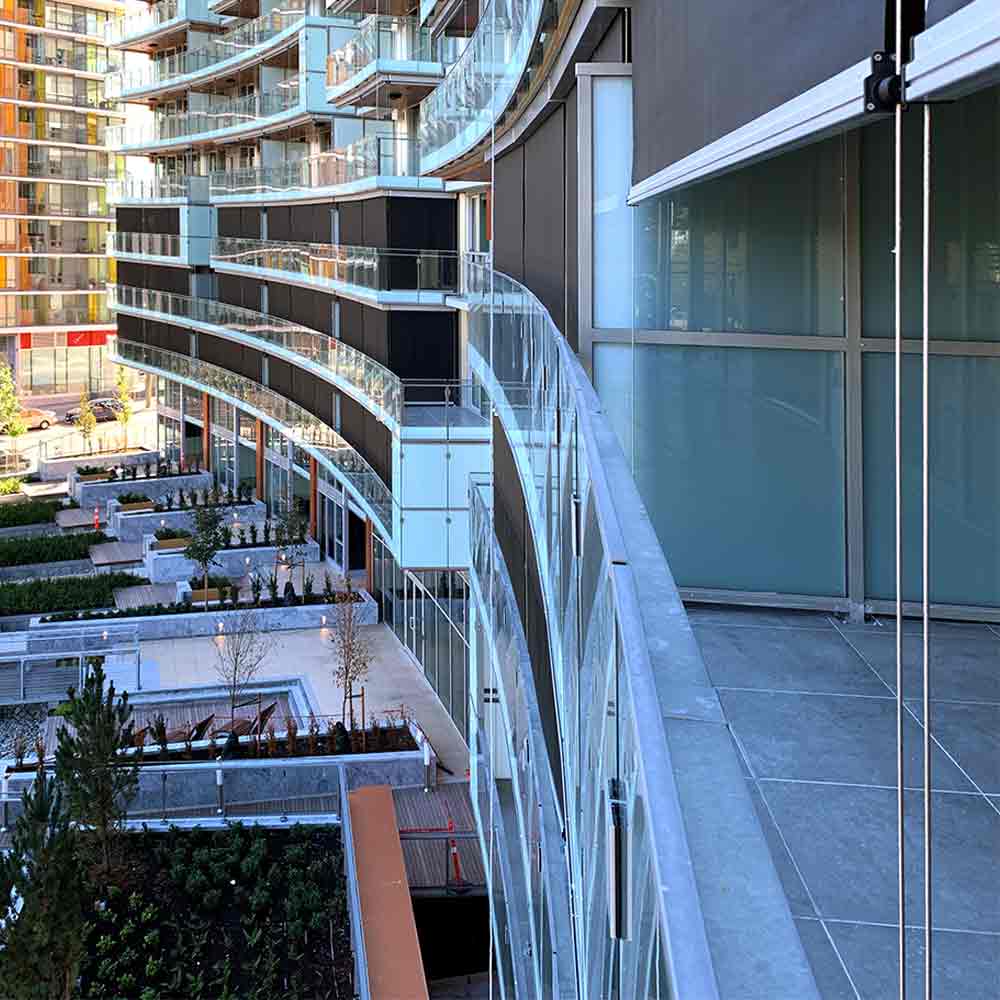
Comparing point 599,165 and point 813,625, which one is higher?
point 599,165

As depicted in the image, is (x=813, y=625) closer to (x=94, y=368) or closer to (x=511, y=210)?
(x=511, y=210)

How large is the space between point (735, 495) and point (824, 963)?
14.3ft

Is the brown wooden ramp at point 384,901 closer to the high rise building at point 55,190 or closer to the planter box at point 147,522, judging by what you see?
the planter box at point 147,522

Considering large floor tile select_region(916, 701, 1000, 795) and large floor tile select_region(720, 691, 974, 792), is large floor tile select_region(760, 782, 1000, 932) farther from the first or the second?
large floor tile select_region(916, 701, 1000, 795)

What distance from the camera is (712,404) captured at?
25.4 feet

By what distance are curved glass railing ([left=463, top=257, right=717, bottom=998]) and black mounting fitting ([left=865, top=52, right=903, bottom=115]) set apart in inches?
42.3

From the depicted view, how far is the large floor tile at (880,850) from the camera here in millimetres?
3865

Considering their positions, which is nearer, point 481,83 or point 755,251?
point 755,251

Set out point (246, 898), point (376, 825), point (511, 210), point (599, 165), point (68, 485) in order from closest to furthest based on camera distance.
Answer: point (599, 165)
point (511, 210)
point (246, 898)
point (376, 825)
point (68, 485)

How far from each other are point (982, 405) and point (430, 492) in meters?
16.0

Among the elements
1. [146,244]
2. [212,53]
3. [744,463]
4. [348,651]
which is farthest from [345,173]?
[744,463]

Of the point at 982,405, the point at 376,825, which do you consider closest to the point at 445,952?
the point at 376,825

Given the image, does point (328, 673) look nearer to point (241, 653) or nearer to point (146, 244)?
point (241, 653)

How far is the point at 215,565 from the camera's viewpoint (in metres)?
34.3
